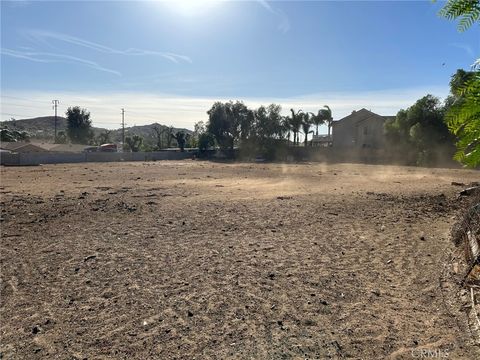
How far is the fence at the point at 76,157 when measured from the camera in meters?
43.7

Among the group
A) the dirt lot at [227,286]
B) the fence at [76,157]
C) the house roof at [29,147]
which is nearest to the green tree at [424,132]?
the dirt lot at [227,286]

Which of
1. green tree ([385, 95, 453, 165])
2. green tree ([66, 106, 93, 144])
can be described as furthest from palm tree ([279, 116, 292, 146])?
green tree ([66, 106, 93, 144])

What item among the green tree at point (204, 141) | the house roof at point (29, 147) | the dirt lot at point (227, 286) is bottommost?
the dirt lot at point (227, 286)

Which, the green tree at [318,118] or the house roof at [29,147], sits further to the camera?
the green tree at [318,118]

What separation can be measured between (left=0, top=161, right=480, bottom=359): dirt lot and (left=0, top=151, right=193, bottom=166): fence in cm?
3804

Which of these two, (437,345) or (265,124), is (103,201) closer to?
(437,345)

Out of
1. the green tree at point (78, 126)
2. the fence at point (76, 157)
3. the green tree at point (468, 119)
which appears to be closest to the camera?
the green tree at point (468, 119)

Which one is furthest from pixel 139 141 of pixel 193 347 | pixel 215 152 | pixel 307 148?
pixel 193 347

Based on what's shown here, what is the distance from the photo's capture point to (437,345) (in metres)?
3.79

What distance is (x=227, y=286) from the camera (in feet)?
18.5

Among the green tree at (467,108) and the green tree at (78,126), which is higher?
the green tree at (78,126)

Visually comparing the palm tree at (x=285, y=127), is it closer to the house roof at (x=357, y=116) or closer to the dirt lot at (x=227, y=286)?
the house roof at (x=357, y=116)

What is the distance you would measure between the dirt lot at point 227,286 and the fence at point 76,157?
38.0 metres

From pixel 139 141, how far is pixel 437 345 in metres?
78.2
